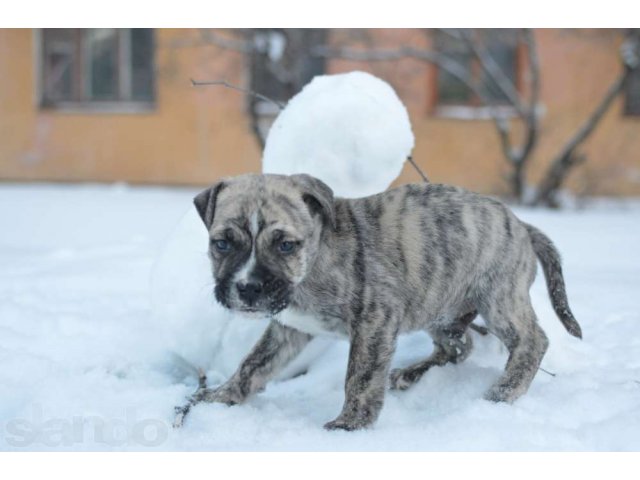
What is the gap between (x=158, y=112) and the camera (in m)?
15.2

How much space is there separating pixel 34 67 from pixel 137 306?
11.5 meters

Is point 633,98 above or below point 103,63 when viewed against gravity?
above

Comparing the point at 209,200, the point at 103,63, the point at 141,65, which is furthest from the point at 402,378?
the point at 103,63

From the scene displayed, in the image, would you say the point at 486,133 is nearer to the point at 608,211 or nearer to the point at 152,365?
the point at 608,211

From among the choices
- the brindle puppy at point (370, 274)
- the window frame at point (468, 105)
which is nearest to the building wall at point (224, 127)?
the window frame at point (468, 105)

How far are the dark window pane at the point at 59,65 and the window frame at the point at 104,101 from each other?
62 mm

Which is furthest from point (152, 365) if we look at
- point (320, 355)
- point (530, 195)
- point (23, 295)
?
point (530, 195)

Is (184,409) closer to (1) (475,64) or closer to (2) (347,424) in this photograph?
(2) (347,424)

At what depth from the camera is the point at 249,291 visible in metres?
3.06

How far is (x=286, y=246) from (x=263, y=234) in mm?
122

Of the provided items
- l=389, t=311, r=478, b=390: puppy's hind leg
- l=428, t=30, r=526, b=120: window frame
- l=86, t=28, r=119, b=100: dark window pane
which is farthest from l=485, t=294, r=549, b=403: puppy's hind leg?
l=86, t=28, r=119, b=100: dark window pane

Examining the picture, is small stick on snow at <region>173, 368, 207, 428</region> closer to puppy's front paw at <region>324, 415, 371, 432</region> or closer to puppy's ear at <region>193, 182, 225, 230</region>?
puppy's front paw at <region>324, 415, 371, 432</region>

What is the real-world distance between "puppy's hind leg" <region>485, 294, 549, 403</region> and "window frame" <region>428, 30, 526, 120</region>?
34.7 feet

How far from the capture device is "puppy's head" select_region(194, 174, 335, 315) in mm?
3113
